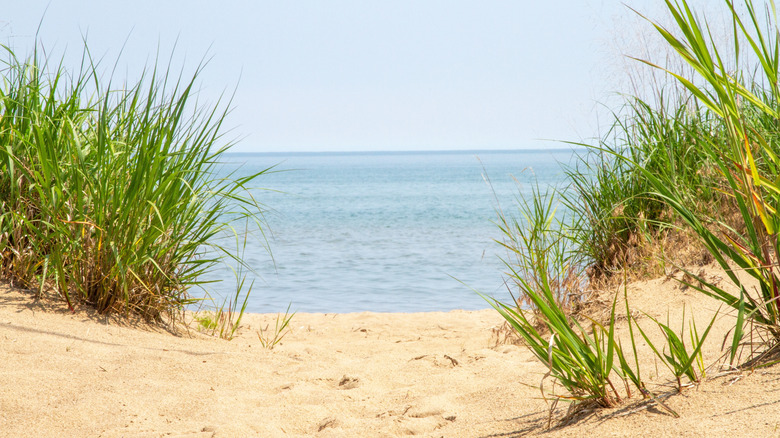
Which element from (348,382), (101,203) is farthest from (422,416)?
(101,203)

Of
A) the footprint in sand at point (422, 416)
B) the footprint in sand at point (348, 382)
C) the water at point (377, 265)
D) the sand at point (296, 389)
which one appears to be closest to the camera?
the sand at point (296, 389)

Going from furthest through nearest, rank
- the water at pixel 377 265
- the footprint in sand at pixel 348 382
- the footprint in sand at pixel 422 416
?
1. the water at pixel 377 265
2. the footprint in sand at pixel 348 382
3. the footprint in sand at pixel 422 416

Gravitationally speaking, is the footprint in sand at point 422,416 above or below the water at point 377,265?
above

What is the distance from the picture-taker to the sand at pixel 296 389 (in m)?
1.59

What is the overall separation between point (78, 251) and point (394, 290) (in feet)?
16.4

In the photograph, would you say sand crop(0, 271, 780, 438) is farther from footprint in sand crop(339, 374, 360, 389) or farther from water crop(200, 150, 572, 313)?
water crop(200, 150, 572, 313)

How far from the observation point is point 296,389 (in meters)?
2.59

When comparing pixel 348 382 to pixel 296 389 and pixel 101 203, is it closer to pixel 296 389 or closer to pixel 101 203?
pixel 296 389

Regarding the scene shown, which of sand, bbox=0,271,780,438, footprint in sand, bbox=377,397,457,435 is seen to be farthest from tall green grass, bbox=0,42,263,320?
footprint in sand, bbox=377,397,457,435

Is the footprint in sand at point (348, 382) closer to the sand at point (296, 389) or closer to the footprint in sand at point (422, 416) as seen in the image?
the sand at point (296, 389)

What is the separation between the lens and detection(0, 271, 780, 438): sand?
1591 millimetres

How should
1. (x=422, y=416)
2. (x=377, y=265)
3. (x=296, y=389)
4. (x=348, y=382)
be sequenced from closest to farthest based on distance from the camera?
(x=422, y=416), (x=296, y=389), (x=348, y=382), (x=377, y=265)

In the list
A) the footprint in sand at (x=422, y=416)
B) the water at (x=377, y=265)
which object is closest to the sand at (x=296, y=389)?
the footprint in sand at (x=422, y=416)

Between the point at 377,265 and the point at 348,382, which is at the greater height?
the point at 348,382
